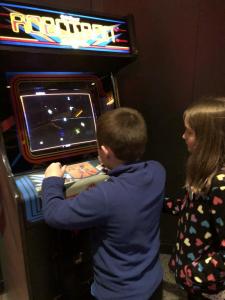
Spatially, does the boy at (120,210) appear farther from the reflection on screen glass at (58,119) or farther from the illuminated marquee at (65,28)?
the illuminated marquee at (65,28)

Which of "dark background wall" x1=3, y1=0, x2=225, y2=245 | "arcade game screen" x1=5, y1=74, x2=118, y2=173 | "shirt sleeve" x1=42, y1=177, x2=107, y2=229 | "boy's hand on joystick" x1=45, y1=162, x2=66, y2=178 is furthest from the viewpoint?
"dark background wall" x1=3, y1=0, x2=225, y2=245

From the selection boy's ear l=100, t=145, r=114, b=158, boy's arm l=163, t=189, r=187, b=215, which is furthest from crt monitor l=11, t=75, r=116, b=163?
boy's arm l=163, t=189, r=187, b=215

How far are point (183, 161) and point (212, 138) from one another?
42.0 inches

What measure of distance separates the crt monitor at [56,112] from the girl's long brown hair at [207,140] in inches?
22.1

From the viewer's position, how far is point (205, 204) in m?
1.08

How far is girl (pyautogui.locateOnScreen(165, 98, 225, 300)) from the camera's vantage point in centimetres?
104

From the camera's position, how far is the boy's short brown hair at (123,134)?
1.02 meters

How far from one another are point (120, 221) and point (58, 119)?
67 cm

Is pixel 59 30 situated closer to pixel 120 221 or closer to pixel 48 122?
pixel 48 122

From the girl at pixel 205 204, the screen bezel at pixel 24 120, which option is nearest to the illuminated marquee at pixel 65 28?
the screen bezel at pixel 24 120

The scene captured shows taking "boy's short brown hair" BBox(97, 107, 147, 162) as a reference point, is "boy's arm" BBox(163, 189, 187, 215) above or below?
below

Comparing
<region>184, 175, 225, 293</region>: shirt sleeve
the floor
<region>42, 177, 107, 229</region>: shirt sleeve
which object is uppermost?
<region>42, 177, 107, 229</region>: shirt sleeve

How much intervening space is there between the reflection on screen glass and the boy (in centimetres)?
28

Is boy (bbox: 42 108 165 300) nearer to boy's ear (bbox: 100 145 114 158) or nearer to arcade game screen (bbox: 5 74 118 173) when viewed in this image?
boy's ear (bbox: 100 145 114 158)
